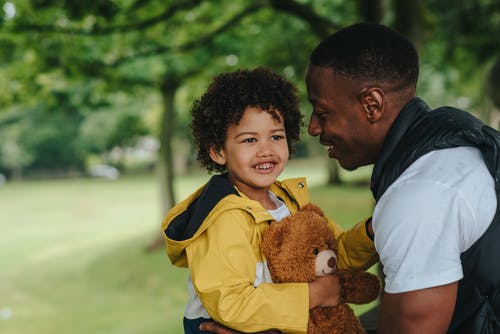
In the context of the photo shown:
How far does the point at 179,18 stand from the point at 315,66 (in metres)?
7.47

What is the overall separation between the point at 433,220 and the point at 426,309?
24cm

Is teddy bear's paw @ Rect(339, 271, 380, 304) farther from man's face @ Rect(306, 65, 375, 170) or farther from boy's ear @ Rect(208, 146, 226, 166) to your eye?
boy's ear @ Rect(208, 146, 226, 166)

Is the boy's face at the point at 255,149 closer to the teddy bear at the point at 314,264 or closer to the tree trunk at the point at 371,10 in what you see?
the teddy bear at the point at 314,264

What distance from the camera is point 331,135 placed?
1.97 meters

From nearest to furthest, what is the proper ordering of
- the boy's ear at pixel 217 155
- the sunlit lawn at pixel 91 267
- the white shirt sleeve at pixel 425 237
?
the white shirt sleeve at pixel 425 237
the boy's ear at pixel 217 155
the sunlit lawn at pixel 91 267

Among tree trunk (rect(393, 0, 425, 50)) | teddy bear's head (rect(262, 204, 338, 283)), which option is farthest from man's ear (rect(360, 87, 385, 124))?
tree trunk (rect(393, 0, 425, 50))

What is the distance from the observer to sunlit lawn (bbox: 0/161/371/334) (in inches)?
360

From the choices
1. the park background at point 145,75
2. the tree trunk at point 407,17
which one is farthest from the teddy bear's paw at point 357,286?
the tree trunk at point 407,17

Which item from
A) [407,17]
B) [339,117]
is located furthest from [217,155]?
[407,17]

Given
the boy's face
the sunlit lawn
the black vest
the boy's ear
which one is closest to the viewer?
the black vest

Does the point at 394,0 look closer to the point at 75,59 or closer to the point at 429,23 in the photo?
the point at 429,23

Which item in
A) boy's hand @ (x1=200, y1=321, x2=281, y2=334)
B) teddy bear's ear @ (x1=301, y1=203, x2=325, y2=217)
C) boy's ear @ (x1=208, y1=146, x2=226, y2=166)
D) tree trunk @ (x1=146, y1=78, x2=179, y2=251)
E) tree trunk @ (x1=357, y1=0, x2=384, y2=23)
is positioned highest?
tree trunk @ (x1=146, y1=78, x2=179, y2=251)

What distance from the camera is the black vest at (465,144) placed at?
162 centimetres

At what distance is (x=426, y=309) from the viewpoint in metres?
1.51
